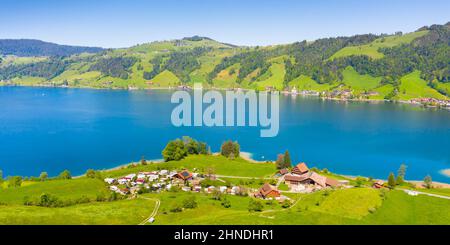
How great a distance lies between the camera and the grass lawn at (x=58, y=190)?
193 feet

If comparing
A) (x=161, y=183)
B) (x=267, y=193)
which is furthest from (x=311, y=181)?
(x=161, y=183)

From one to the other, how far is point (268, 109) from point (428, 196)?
432 feet

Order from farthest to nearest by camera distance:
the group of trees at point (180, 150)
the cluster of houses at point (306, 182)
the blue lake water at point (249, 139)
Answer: the blue lake water at point (249, 139), the group of trees at point (180, 150), the cluster of houses at point (306, 182)

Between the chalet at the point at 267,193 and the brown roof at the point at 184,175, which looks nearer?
the chalet at the point at 267,193

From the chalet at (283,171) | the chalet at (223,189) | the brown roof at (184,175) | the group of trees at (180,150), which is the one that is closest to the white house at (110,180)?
the brown roof at (184,175)

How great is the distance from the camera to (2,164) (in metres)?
92.2

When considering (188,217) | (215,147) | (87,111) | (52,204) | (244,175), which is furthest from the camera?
(87,111)

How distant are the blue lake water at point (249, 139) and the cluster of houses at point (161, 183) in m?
23.1

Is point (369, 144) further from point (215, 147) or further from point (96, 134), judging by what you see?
point (96, 134)

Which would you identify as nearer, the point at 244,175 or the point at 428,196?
the point at 428,196

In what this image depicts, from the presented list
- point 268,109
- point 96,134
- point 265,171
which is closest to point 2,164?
point 96,134

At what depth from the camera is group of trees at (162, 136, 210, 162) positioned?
89.6 m

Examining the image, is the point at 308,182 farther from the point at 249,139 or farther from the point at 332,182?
the point at 249,139

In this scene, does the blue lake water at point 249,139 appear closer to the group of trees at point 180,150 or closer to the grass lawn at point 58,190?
the group of trees at point 180,150
